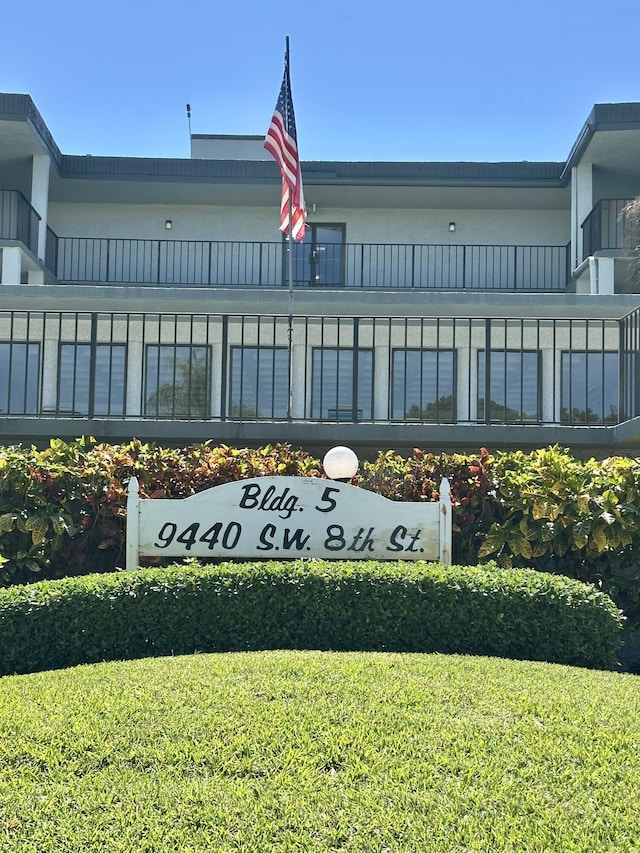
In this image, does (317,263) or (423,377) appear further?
(317,263)

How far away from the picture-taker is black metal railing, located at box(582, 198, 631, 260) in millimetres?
18203

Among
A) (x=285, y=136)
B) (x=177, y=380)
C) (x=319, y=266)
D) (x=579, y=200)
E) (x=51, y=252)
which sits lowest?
(x=177, y=380)

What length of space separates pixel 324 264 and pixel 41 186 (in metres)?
6.62

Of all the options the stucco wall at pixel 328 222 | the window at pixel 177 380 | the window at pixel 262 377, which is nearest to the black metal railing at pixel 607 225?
the stucco wall at pixel 328 222

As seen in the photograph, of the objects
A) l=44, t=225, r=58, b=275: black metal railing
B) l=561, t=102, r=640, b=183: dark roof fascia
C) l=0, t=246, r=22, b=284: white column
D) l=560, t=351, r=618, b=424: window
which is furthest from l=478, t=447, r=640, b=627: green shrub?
l=44, t=225, r=58, b=275: black metal railing

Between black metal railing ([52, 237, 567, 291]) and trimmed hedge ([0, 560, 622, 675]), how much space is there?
1531 centimetres

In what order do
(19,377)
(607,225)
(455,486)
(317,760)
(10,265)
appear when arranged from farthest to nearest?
(607,225), (10,265), (19,377), (455,486), (317,760)

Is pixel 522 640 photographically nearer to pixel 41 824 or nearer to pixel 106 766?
pixel 106 766

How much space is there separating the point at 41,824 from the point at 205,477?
4042mm

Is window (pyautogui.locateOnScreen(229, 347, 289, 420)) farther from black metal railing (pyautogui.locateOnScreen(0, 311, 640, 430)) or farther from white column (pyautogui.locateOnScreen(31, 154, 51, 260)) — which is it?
white column (pyautogui.locateOnScreen(31, 154, 51, 260))

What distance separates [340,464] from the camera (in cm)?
739

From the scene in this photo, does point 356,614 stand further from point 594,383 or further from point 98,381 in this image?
point 98,381

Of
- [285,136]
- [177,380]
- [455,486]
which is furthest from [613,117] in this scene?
[455,486]

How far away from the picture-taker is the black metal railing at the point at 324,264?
2075cm
